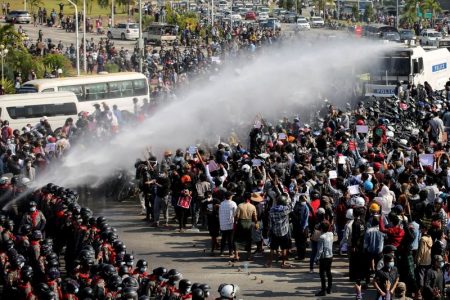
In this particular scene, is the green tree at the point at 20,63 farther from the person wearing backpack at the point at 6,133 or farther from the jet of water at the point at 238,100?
the person wearing backpack at the point at 6,133

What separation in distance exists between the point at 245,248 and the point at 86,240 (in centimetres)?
440

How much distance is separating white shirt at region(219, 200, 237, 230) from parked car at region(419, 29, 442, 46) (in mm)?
54936

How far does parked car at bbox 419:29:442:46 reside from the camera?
77.5m

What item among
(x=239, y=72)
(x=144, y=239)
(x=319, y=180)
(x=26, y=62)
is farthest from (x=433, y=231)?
(x=26, y=62)

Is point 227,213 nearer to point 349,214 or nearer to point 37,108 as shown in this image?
point 349,214

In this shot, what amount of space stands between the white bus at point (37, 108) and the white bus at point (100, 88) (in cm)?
178

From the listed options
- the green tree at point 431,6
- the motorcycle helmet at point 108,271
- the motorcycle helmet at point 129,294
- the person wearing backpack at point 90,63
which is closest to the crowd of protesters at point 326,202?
Answer: the motorcycle helmet at point 129,294

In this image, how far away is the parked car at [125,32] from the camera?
77.6 meters

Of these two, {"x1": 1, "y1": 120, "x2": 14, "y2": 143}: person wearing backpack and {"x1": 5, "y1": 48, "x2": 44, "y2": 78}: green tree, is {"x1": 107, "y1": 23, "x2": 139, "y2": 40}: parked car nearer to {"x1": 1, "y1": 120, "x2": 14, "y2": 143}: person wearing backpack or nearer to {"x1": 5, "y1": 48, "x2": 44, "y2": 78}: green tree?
{"x1": 5, "y1": 48, "x2": 44, "y2": 78}: green tree

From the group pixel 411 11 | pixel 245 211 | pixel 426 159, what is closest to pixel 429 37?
pixel 411 11

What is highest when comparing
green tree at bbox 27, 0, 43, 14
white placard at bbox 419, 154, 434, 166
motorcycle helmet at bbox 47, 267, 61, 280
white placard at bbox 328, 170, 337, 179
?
green tree at bbox 27, 0, 43, 14

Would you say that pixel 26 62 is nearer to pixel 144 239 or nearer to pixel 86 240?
pixel 144 239

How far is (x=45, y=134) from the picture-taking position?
3512 cm

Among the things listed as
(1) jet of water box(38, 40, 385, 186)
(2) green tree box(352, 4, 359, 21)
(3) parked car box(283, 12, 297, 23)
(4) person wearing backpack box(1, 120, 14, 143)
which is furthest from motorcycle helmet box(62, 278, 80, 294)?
(2) green tree box(352, 4, 359, 21)
